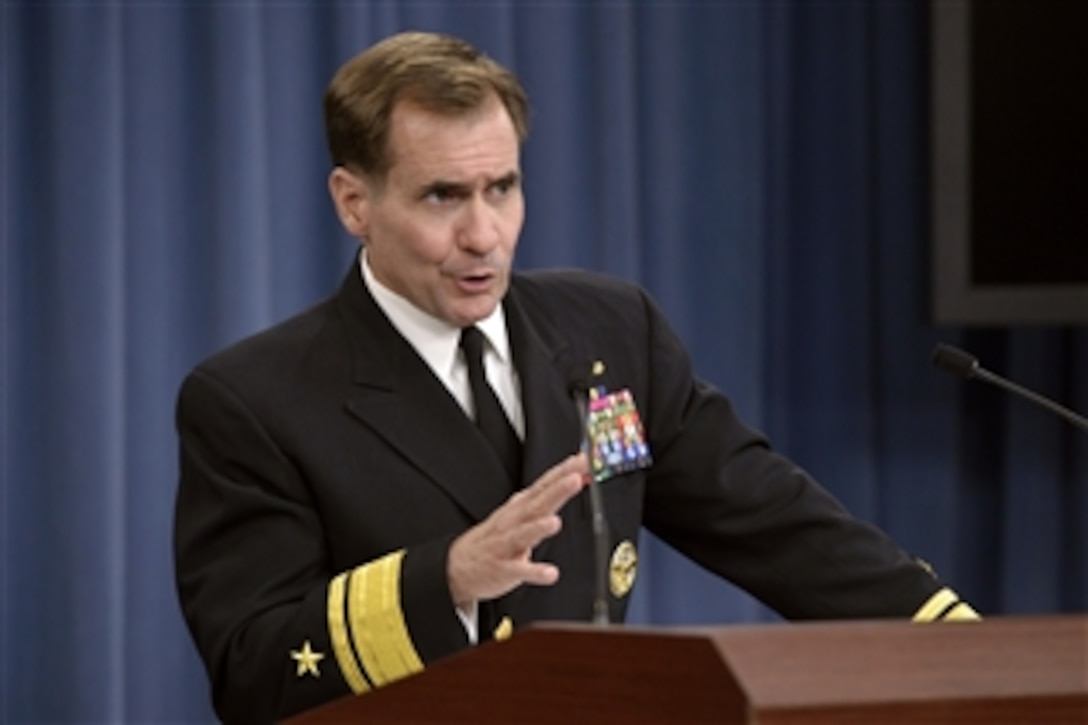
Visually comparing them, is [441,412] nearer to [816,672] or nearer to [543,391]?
[543,391]

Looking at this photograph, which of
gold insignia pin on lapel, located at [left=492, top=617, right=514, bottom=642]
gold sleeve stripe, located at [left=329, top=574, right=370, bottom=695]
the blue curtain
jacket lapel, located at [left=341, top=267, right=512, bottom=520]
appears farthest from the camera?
the blue curtain

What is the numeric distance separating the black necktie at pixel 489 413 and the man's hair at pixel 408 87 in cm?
22

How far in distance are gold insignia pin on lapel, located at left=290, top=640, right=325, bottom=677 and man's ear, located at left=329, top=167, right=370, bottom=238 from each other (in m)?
0.59

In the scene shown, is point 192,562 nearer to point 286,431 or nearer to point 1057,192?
point 286,431

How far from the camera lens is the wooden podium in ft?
3.89

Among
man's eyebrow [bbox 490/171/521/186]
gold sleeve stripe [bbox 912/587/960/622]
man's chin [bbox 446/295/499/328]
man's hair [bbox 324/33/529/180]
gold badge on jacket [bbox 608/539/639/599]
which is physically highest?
man's hair [bbox 324/33/529/180]

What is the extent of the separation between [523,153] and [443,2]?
12.9 inches

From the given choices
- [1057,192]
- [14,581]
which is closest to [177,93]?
[14,581]

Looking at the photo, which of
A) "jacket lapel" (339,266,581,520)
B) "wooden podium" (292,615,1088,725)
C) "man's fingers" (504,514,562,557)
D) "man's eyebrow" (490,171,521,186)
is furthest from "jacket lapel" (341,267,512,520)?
"wooden podium" (292,615,1088,725)

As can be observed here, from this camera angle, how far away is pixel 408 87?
7.11ft

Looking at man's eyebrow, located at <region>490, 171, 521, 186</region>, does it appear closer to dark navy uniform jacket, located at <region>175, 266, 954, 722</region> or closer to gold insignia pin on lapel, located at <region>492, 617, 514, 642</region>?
dark navy uniform jacket, located at <region>175, 266, 954, 722</region>

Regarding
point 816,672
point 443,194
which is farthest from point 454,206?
point 816,672

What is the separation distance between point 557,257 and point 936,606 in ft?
5.26

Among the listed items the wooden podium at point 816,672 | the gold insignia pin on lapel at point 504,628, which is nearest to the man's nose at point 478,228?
the gold insignia pin on lapel at point 504,628
